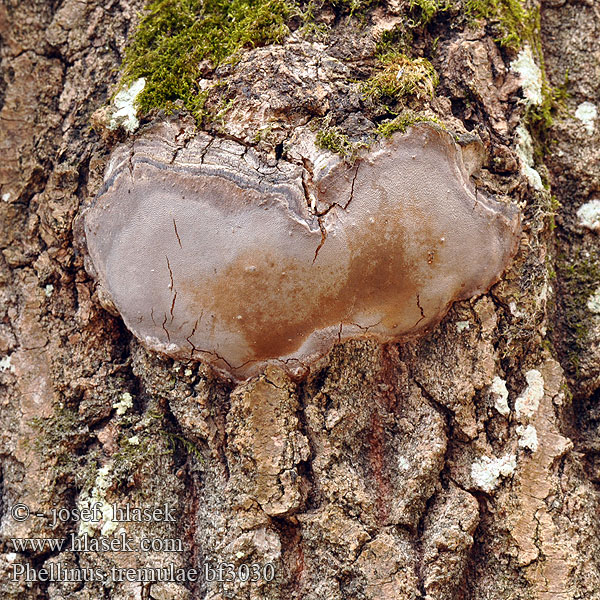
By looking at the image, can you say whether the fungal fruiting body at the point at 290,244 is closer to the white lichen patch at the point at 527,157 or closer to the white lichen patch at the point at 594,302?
the white lichen patch at the point at 527,157

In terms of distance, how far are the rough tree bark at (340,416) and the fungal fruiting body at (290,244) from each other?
0.30 feet

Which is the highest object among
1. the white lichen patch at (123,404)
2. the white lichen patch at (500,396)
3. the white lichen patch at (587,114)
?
the white lichen patch at (587,114)

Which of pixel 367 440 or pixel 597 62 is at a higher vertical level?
pixel 597 62

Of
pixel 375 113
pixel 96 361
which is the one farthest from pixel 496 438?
pixel 96 361

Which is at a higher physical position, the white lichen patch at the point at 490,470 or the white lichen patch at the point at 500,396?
the white lichen patch at the point at 500,396

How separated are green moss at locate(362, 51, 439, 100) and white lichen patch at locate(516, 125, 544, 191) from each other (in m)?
0.35

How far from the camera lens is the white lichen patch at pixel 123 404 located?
2.05 m

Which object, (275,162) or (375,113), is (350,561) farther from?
(375,113)

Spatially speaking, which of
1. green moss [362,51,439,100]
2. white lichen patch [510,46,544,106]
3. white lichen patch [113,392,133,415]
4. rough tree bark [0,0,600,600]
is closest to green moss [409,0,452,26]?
rough tree bark [0,0,600,600]

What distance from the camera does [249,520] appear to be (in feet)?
6.08

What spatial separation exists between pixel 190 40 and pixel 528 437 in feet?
5.63

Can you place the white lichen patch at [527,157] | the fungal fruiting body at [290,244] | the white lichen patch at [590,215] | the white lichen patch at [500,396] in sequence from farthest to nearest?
the white lichen patch at [590,215] → the white lichen patch at [527,157] → the white lichen patch at [500,396] → the fungal fruiting body at [290,244]

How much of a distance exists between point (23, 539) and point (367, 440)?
46.6 inches

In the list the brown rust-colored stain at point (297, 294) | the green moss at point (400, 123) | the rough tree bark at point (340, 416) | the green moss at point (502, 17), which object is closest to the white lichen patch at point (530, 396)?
the rough tree bark at point (340, 416)
